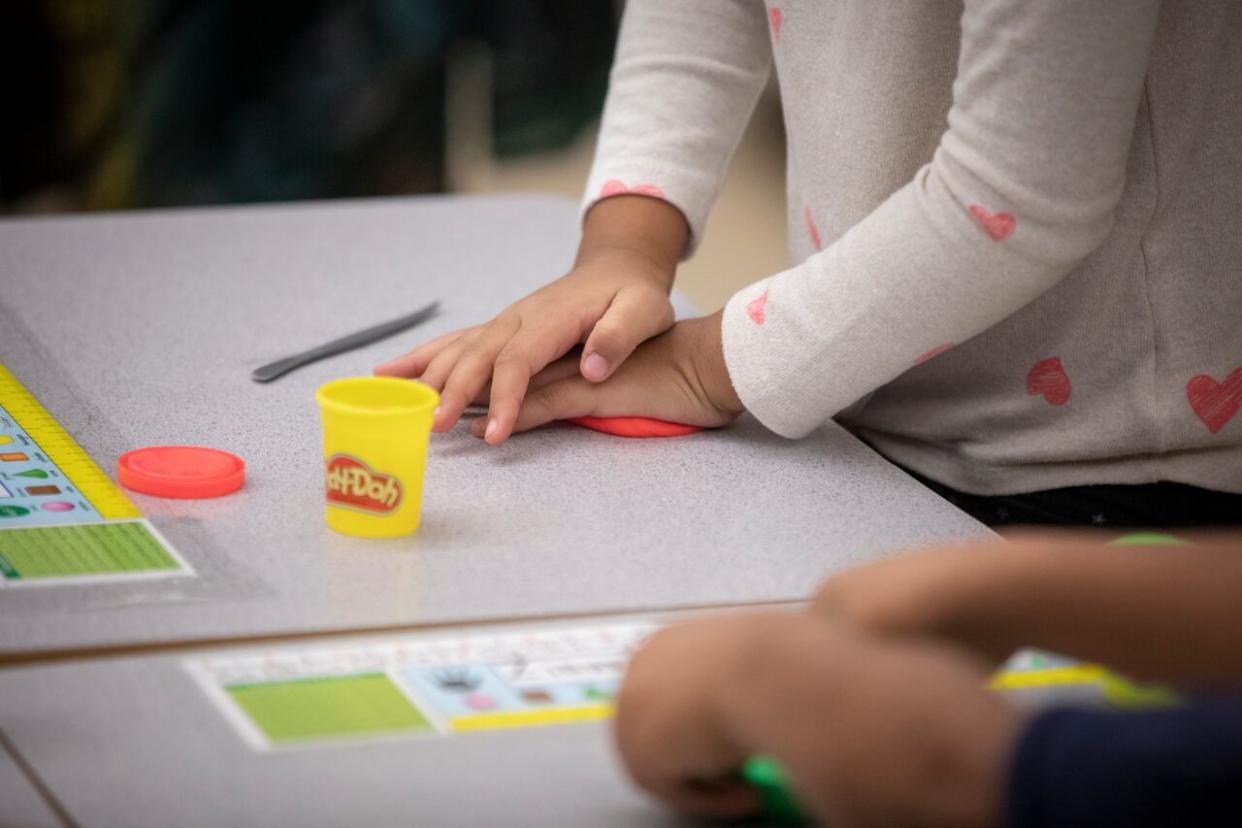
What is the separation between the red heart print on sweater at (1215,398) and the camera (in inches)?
42.1

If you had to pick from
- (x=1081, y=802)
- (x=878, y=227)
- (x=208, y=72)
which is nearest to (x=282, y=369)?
(x=878, y=227)

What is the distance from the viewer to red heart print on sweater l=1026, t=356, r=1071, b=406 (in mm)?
1103

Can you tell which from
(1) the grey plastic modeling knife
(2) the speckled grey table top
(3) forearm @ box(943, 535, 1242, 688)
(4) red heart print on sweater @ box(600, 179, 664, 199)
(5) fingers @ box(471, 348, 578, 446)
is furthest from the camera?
(4) red heart print on sweater @ box(600, 179, 664, 199)

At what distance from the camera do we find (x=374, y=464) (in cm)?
86

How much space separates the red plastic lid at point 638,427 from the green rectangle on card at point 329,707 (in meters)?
0.40

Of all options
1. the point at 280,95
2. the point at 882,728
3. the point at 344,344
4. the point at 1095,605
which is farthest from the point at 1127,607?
the point at 280,95

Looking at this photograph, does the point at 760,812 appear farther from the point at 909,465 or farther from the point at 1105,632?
the point at 909,465

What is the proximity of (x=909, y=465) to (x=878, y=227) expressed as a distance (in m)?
0.28

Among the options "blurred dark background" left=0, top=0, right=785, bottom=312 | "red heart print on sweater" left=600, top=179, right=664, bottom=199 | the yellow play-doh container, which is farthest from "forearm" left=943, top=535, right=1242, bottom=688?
"blurred dark background" left=0, top=0, right=785, bottom=312

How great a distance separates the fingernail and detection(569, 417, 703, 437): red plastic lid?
0.04m

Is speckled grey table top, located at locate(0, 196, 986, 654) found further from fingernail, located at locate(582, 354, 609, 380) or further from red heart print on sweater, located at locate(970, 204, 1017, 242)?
red heart print on sweater, located at locate(970, 204, 1017, 242)

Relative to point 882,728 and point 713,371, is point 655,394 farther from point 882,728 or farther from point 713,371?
point 882,728

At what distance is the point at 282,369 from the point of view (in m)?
1.16

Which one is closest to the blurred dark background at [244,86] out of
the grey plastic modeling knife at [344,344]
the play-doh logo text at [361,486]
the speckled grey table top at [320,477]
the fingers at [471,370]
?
the speckled grey table top at [320,477]
